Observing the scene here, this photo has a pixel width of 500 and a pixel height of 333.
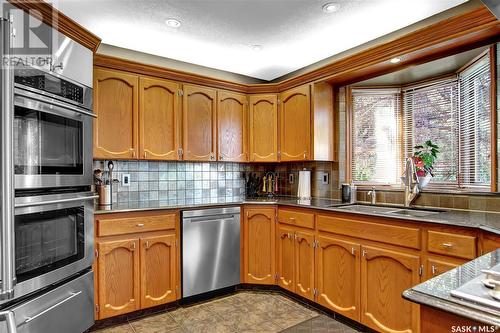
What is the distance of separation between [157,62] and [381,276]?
114 inches

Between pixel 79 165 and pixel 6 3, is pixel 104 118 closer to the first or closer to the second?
pixel 79 165

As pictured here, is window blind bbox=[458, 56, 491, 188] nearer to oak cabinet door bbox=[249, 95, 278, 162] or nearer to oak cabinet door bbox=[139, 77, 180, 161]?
oak cabinet door bbox=[249, 95, 278, 162]

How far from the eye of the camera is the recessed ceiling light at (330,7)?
2266 millimetres

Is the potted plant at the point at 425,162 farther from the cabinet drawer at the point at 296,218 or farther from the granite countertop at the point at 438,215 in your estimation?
the cabinet drawer at the point at 296,218

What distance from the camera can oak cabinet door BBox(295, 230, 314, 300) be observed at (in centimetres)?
273

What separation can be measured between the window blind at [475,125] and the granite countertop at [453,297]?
1678mm

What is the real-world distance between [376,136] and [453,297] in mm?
2614

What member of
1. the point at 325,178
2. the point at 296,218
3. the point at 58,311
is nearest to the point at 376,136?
the point at 325,178

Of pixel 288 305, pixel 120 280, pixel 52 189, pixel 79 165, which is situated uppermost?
pixel 79 165

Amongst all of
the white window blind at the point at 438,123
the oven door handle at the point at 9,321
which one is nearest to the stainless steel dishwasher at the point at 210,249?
the oven door handle at the point at 9,321

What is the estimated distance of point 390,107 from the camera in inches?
122

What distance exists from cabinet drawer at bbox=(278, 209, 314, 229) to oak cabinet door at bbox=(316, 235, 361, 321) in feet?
0.57

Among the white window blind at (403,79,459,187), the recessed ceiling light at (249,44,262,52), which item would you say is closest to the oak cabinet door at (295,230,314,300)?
the white window blind at (403,79,459,187)

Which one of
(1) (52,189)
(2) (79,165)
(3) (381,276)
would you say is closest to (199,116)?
(2) (79,165)
